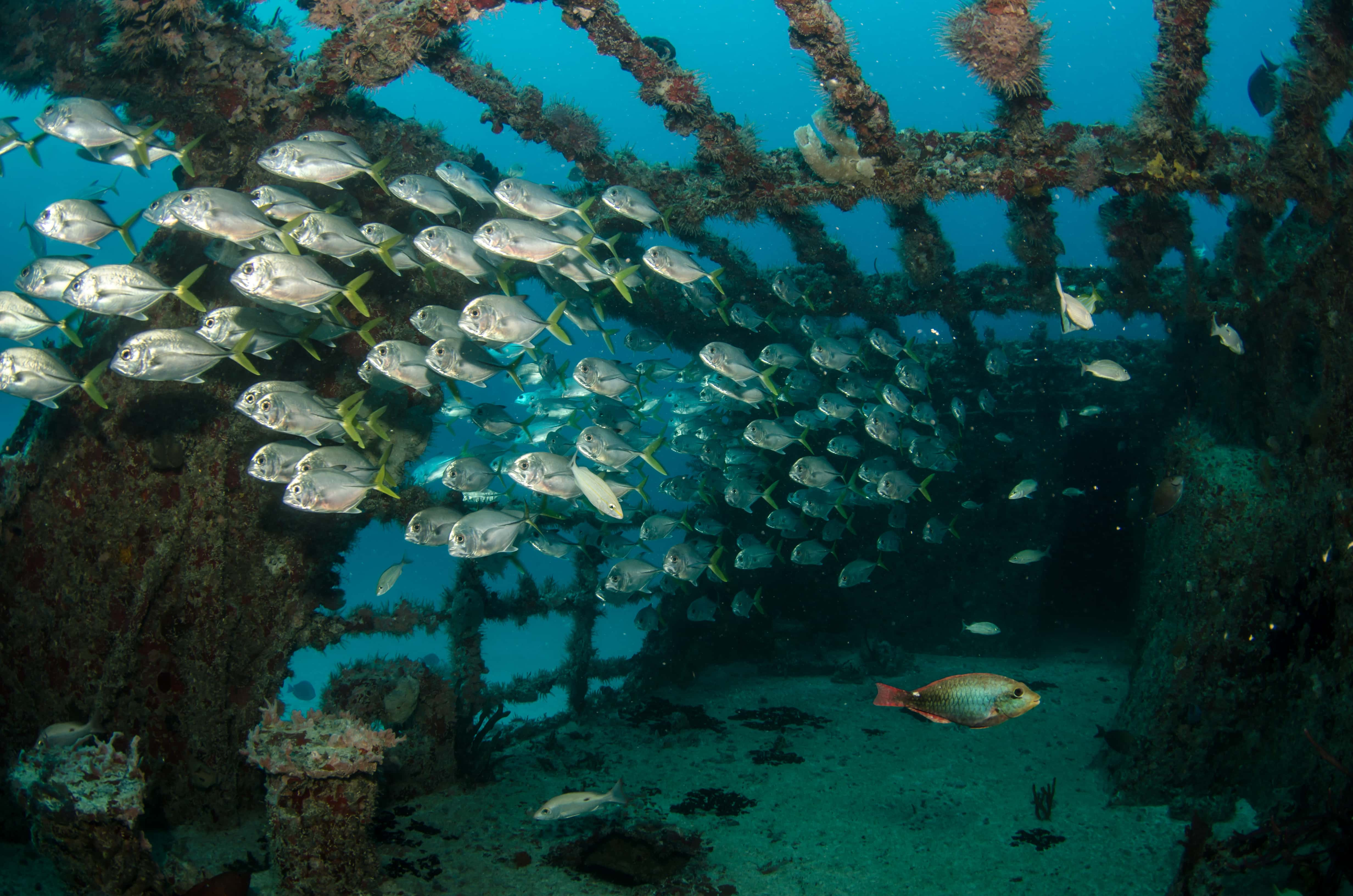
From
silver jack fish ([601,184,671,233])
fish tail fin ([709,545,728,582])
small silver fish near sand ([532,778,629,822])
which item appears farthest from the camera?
fish tail fin ([709,545,728,582])

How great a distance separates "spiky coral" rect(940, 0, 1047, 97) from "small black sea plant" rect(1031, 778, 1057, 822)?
6196 mm

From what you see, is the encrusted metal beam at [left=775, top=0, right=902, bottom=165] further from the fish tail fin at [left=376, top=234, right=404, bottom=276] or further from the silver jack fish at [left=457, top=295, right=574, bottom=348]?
the fish tail fin at [left=376, top=234, right=404, bottom=276]

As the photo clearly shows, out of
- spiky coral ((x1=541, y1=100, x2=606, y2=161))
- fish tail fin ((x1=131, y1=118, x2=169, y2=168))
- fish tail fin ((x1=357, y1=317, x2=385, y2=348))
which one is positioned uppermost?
spiky coral ((x1=541, y1=100, x2=606, y2=161))

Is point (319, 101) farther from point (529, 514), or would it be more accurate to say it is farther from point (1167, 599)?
point (1167, 599)

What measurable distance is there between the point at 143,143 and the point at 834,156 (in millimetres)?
5740

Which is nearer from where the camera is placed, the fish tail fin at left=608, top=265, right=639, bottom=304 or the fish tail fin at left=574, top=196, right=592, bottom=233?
the fish tail fin at left=574, top=196, right=592, bottom=233

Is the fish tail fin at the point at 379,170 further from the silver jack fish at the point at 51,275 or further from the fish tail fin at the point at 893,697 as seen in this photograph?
the fish tail fin at the point at 893,697

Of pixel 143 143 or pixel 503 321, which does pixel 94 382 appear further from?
pixel 503 321

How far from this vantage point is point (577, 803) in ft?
13.4

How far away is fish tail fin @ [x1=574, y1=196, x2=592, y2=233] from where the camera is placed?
4.98 metres

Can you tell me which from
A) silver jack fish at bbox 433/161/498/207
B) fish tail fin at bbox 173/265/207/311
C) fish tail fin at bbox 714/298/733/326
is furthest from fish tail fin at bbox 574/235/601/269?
fish tail fin at bbox 173/265/207/311

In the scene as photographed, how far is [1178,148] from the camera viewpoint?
A: 192 inches

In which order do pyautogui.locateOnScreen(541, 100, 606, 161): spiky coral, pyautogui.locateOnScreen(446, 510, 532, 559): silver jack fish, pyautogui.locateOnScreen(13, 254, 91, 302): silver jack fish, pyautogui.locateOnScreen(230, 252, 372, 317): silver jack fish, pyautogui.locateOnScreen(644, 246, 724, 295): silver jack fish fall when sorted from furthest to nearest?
pyautogui.locateOnScreen(541, 100, 606, 161): spiky coral, pyautogui.locateOnScreen(644, 246, 724, 295): silver jack fish, pyautogui.locateOnScreen(446, 510, 532, 559): silver jack fish, pyautogui.locateOnScreen(13, 254, 91, 302): silver jack fish, pyautogui.locateOnScreen(230, 252, 372, 317): silver jack fish

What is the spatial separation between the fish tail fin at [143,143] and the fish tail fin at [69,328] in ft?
4.25
